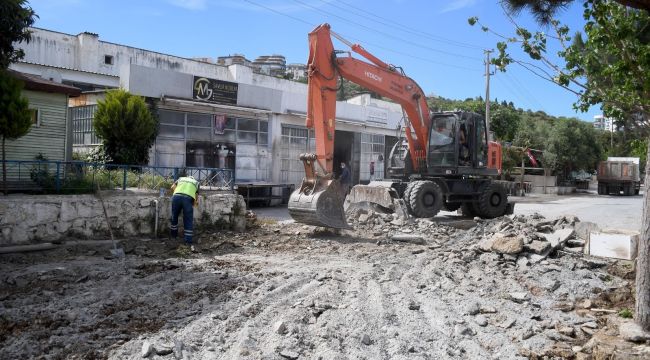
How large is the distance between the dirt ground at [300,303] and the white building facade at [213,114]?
302 inches

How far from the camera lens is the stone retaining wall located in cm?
869

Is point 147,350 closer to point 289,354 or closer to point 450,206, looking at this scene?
point 289,354

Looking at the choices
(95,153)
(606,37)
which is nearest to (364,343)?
(606,37)

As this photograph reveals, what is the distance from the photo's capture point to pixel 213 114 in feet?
60.3

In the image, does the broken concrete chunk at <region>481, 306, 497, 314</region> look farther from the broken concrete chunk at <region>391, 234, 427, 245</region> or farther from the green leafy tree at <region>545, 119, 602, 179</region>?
the green leafy tree at <region>545, 119, 602, 179</region>

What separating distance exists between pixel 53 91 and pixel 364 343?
10264 millimetres

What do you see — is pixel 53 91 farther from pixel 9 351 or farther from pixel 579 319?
pixel 579 319

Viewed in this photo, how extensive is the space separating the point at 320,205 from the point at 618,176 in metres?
32.0

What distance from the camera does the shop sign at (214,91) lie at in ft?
57.7

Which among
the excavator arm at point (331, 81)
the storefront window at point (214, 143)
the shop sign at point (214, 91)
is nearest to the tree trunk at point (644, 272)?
the excavator arm at point (331, 81)

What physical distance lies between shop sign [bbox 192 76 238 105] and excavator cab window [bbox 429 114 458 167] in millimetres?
7937

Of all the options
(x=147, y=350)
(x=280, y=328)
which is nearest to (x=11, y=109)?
(x=147, y=350)

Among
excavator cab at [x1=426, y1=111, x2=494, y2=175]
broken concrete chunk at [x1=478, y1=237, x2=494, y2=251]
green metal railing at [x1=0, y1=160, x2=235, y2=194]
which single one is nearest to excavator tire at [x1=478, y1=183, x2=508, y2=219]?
excavator cab at [x1=426, y1=111, x2=494, y2=175]

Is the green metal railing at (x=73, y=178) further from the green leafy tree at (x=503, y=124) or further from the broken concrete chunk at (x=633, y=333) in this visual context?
the green leafy tree at (x=503, y=124)
